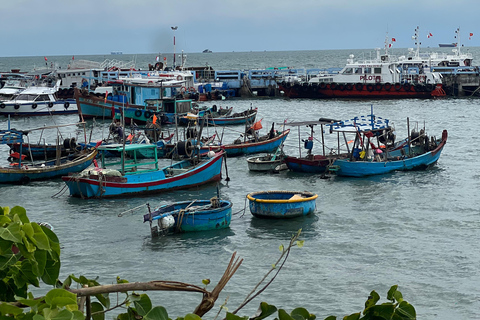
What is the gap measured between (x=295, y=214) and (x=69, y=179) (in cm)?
859

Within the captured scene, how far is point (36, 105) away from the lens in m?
54.2

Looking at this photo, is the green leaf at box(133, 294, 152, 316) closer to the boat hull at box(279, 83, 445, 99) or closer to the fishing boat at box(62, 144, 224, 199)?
the fishing boat at box(62, 144, 224, 199)

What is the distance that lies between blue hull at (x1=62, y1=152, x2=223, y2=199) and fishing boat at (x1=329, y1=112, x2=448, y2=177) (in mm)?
5547

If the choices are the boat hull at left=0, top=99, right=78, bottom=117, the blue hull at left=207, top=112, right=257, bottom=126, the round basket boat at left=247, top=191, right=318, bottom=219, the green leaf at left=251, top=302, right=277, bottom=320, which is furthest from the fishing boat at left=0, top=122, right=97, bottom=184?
the boat hull at left=0, top=99, right=78, bottom=117

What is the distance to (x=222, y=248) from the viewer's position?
1823 cm

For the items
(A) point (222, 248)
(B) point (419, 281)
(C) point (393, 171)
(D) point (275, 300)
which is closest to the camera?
(D) point (275, 300)

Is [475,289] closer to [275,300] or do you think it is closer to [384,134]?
[275,300]

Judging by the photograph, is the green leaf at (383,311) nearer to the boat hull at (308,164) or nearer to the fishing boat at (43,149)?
the boat hull at (308,164)

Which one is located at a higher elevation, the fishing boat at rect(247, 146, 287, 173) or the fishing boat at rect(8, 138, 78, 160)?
the fishing boat at rect(8, 138, 78, 160)

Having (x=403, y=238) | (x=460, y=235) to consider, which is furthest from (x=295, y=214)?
(x=460, y=235)

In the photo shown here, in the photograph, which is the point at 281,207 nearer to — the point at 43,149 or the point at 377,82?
the point at 43,149

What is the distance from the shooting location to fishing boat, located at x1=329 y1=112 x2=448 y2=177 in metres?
27.8

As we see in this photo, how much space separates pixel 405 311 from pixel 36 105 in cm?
5283

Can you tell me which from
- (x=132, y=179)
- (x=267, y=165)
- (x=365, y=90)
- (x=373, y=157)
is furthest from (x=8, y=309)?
(x=365, y=90)
